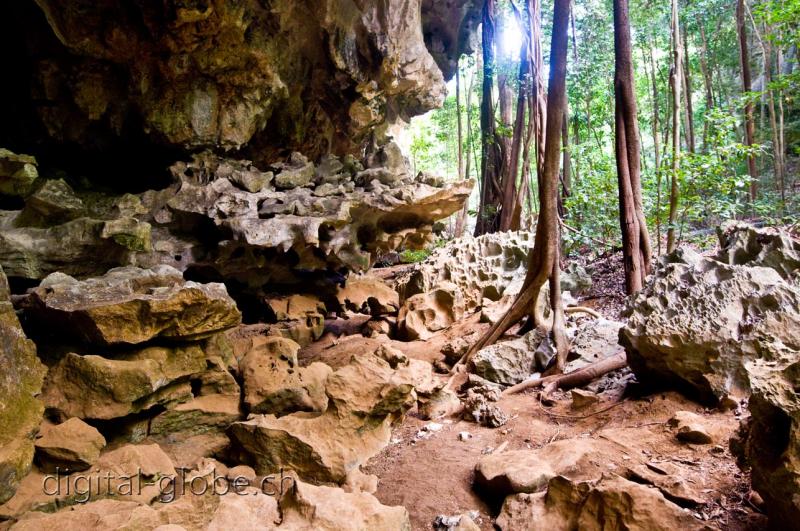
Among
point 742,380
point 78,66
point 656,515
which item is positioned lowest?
point 656,515

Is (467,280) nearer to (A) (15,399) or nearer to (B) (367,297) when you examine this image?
(B) (367,297)

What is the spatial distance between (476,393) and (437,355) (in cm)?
174

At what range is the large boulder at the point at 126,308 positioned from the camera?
3650mm

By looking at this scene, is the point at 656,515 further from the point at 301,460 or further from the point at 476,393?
the point at 476,393

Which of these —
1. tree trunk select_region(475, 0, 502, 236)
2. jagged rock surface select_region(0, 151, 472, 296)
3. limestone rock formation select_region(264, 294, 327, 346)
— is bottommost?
limestone rock formation select_region(264, 294, 327, 346)

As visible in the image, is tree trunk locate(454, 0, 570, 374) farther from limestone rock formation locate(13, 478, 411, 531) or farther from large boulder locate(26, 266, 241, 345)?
large boulder locate(26, 266, 241, 345)

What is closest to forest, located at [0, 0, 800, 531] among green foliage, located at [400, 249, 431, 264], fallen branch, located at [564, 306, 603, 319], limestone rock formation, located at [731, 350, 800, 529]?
limestone rock formation, located at [731, 350, 800, 529]

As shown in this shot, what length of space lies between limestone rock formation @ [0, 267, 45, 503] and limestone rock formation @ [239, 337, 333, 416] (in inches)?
71.0

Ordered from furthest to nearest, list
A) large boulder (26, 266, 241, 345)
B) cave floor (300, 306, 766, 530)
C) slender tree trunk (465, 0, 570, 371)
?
slender tree trunk (465, 0, 570, 371)
large boulder (26, 266, 241, 345)
cave floor (300, 306, 766, 530)

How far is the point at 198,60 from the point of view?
601cm

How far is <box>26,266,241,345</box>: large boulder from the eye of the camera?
3.65m

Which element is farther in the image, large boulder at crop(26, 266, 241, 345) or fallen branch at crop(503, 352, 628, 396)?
fallen branch at crop(503, 352, 628, 396)

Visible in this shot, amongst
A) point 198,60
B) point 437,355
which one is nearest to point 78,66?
point 198,60

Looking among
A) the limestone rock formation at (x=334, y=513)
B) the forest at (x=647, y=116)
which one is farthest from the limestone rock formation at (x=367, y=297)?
the limestone rock formation at (x=334, y=513)
